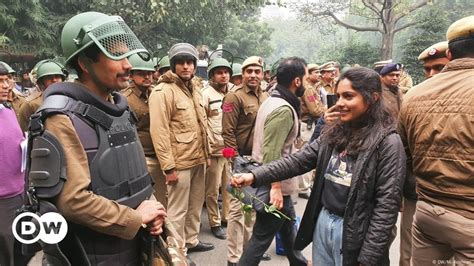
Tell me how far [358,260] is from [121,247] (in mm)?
1283

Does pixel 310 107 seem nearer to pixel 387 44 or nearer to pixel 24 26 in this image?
pixel 24 26

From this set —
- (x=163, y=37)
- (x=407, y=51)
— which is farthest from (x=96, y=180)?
(x=407, y=51)

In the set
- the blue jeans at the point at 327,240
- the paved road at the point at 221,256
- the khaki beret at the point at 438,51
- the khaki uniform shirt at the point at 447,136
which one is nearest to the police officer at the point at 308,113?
the paved road at the point at 221,256

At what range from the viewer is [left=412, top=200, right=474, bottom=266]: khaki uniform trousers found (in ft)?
7.57

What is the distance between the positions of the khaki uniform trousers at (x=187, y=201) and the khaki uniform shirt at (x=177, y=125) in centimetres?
15

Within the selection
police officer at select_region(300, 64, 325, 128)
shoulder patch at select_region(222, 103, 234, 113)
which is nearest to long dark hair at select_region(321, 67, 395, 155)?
shoulder patch at select_region(222, 103, 234, 113)

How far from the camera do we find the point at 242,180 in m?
2.67

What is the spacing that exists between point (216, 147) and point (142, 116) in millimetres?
1244

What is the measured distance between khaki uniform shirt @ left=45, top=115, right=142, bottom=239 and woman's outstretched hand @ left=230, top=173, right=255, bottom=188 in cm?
99

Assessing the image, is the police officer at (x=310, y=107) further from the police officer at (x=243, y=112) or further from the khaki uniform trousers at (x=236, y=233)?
the khaki uniform trousers at (x=236, y=233)

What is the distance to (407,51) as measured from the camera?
64.3ft

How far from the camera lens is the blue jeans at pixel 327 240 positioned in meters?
2.40

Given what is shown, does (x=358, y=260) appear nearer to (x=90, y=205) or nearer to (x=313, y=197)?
(x=313, y=197)

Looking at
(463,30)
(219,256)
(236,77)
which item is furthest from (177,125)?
(236,77)
